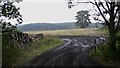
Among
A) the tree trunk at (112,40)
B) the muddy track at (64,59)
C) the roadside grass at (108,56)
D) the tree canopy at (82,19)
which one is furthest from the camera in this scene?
the tree canopy at (82,19)

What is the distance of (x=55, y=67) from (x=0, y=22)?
794 centimetres

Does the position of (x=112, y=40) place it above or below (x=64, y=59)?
above

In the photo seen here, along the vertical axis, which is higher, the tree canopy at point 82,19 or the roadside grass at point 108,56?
the roadside grass at point 108,56

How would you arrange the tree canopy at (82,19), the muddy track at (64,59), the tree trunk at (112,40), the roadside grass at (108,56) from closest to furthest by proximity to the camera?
the muddy track at (64,59), the roadside grass at (108,56), the tree trunk at (112,40), the tree canopy at (82,19)

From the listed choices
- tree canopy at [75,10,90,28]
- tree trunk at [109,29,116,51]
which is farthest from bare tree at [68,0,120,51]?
tree canopy at [75,10,90,28]

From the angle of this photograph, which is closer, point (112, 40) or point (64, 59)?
point (64, 59)

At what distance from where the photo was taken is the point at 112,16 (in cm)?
2442

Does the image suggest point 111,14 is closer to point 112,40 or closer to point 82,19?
point 112,40

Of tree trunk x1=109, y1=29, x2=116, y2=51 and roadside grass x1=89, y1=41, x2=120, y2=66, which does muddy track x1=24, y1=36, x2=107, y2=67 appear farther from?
tree trunk x1=109, y1=29, x2=116, y2=51

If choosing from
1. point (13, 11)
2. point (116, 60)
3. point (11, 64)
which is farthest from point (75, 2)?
point (11, 64)

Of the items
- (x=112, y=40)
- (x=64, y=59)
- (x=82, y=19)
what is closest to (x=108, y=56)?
(x=112, y=40)

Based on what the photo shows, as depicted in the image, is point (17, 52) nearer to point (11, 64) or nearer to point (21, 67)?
point (11, 64)

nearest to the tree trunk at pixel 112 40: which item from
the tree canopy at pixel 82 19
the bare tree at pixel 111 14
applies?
the bare tree at pixel 111 14

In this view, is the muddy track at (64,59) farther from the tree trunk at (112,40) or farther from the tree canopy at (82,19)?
the tree canopy at (82,19)
